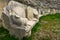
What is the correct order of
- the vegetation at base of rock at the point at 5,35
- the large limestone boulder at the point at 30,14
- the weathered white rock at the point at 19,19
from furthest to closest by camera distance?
the large limestone boulder at the point at 30,14 < the vegetation at base of rock at the point at 5,35 < the weathered white rock at the point at 19,19

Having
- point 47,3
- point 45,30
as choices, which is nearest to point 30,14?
point 45,30

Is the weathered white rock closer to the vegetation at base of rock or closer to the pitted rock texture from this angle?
the vegetation at base of rock

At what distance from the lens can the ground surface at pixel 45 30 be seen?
7941 millimetres

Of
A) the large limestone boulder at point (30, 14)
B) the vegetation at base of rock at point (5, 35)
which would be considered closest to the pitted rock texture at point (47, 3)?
the large limestone boulder at point (30, 14)

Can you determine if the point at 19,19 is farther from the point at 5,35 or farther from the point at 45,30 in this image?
the point at 45,30

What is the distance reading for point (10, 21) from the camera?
25.9 ft

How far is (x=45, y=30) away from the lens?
826cm

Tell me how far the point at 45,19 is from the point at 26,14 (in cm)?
82

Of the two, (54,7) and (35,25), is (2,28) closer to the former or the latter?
(35,25)

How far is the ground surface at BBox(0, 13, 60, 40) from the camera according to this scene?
26.1 feet

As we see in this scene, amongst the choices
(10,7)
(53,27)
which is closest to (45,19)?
(53,27)

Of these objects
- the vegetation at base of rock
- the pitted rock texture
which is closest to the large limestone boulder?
the pitted rock texture

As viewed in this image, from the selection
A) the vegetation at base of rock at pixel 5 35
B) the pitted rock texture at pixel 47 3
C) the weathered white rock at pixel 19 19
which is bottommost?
the vegetation at base of rock at pixel 5 35

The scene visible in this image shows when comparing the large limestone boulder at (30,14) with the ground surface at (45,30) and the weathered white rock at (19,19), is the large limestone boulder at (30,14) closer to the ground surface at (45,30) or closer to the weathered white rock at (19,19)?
the weathered white rock at (19,19)
